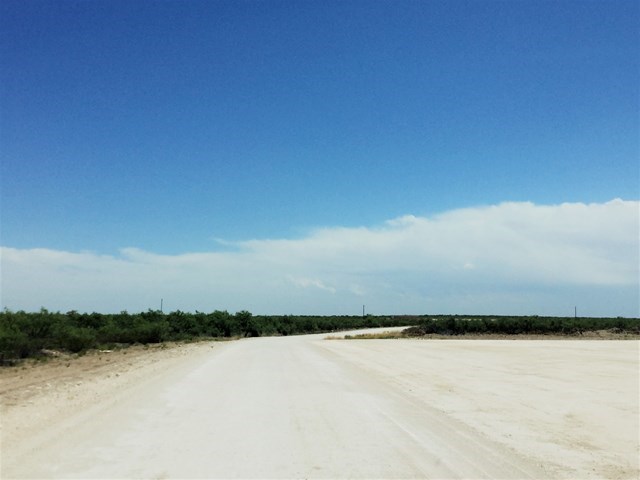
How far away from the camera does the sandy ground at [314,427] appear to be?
737cm

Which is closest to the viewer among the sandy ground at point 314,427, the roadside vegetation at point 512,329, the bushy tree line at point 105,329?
the sandy ground at point 314,427

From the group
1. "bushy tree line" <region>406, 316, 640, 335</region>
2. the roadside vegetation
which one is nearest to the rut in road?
the roadside vegetation

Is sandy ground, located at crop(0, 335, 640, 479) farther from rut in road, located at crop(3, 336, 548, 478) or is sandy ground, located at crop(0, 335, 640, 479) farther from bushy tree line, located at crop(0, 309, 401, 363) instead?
bushy tree line, located at crop(0, 309, 401, 363)

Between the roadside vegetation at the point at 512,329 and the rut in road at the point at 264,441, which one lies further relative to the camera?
the roadside vegetation at the point at 512,329

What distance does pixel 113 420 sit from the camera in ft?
34.0

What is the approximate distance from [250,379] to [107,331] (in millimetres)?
27368

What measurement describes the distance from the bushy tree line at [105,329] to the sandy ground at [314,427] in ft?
38.7

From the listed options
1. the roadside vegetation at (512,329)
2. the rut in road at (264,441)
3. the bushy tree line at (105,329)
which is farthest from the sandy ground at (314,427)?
the roadside vegetation at (512,329)

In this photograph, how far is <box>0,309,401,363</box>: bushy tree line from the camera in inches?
1141

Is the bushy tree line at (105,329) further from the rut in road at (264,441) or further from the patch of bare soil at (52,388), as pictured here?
the rut in road at (264,441)

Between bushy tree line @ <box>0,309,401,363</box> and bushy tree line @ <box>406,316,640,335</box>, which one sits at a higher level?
bushy tree line @ <box>0,309,401,363</box>

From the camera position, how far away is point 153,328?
47344mm

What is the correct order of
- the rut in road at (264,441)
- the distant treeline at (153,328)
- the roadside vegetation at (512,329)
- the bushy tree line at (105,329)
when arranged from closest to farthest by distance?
1. the rut in road at (264,441)
2. the bushy tree line at (105,329)
3. the distant treeline at (153,328)
4. the roadside vegetation at (512,329)

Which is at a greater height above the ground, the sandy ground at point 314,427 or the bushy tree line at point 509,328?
the sandy ground at point 314,427
